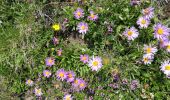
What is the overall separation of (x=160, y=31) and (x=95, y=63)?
0.80 m

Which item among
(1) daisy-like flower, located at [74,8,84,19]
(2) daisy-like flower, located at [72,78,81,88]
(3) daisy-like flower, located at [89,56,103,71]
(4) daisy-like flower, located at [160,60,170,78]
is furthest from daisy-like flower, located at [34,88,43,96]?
(4) daisy-like flower, located at [160,60,170,78]

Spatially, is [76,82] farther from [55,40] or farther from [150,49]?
[150,49]

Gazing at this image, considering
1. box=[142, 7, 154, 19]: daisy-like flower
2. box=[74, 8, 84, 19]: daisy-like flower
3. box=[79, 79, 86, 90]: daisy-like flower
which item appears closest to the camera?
box=[142, 7, 154, 19]: daisy-like flower

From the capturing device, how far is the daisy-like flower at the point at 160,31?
404 centimetres

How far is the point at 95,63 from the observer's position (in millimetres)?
4156

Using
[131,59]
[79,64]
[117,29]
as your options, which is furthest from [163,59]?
[79,64]

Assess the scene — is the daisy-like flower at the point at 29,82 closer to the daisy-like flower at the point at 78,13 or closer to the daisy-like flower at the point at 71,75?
the daisy-like flower at the point at 71,75

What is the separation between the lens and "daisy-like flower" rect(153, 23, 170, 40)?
13.3ft

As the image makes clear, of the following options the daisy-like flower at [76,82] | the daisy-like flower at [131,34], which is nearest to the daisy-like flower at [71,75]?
the daisy-like flower at [76,82]

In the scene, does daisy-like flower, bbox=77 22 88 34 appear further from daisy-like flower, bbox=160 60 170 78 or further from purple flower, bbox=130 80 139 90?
daisy-like flower, bbox=160 60 170 78

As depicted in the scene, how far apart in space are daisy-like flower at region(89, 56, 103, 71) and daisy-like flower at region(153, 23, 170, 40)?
68 centimetres

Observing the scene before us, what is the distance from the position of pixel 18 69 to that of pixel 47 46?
1.45ft

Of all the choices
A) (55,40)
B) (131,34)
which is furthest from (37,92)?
(131,34)

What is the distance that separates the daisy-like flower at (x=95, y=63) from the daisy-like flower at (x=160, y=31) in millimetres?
684
